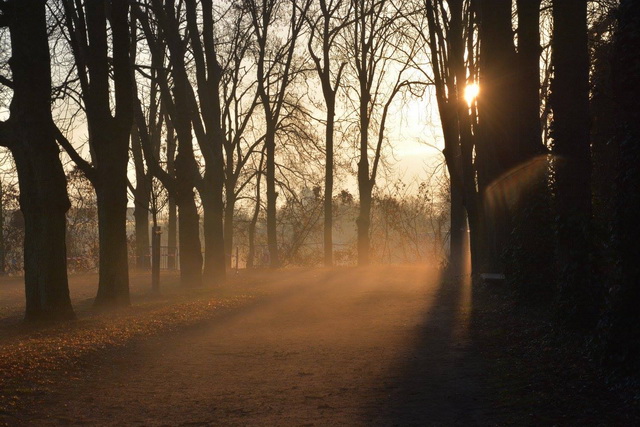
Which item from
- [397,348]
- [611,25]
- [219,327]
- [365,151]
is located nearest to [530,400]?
[397,348]

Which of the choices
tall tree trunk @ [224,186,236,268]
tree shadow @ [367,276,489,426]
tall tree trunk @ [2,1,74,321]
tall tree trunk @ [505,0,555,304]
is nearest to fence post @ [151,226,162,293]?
tall tree trunk @ [2,1,74,321]

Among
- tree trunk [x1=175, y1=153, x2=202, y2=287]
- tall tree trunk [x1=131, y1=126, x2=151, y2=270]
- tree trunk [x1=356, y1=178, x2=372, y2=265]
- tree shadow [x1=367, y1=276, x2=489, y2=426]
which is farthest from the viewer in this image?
tree trunk [x1=356, y1=178, x2=372, y2=265]

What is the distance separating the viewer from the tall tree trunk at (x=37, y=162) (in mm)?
13516

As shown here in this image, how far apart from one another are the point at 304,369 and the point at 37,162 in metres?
6.59

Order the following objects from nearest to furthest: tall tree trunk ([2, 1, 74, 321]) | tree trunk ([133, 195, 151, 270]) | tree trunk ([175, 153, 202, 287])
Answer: tall tree trunk ([2, 1, 74, 321]), tree trunk ([175, 153, 202, 287]), tree trunk ([133, 195, 151, 270])

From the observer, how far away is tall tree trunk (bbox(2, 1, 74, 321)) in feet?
44.3

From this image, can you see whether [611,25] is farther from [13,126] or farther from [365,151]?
[365,151]

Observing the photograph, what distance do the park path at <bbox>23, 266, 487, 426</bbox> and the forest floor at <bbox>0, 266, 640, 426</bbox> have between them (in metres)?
0.02

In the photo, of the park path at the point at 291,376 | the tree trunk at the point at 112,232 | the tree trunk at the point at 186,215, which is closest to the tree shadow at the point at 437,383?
the park path at the point at 291,376

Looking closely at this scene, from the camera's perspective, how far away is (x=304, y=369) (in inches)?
385

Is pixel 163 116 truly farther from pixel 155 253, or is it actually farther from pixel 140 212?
pixel 155 253

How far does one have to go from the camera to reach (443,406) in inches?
296

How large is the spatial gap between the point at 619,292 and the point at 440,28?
18.5 metres

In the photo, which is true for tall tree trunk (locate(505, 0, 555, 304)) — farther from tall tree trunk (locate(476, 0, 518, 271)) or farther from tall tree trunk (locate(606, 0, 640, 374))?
tall tree trunk (locate(606, 0, 640, 374))
